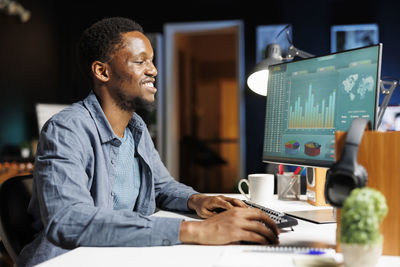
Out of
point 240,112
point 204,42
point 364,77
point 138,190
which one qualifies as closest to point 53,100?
point 240,112

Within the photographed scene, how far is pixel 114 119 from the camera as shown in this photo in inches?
56.6

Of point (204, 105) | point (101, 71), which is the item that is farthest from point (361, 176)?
point (204, 105)

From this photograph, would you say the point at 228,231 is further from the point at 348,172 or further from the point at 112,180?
the point at 112,180

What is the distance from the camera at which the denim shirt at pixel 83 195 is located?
38.6 inches

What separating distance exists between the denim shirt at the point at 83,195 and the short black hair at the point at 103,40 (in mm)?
182

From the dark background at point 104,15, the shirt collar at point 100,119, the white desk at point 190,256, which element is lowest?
the white desk at point 190,256

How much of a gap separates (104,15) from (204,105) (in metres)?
3.46

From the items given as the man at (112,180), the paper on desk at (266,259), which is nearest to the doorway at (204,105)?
the man at (112,180)

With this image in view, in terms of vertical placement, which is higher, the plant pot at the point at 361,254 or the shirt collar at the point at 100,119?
the shirt collar at the point at 100,119

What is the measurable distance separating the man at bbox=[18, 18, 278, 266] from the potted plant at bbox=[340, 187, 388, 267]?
0.28m

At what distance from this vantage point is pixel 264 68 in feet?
5.46

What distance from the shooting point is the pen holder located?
1.66 m

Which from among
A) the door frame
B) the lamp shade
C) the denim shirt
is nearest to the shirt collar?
the denim shirt

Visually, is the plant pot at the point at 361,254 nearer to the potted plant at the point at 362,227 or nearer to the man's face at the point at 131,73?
the potted plant at the point at 362,227
